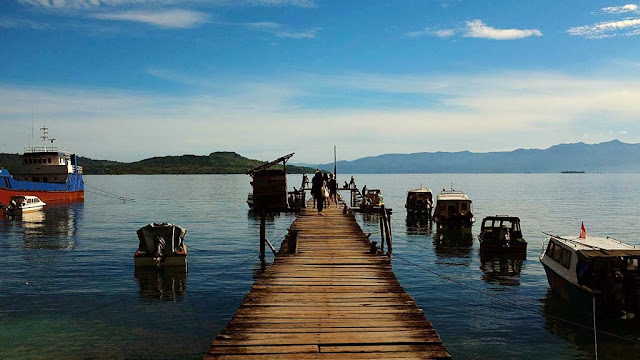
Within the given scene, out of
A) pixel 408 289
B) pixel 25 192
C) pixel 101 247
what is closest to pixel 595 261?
pixel 408 289

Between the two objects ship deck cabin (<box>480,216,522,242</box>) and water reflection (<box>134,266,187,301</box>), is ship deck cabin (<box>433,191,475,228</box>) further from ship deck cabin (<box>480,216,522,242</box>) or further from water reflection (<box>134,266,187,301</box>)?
water reflection (<box>134,266,187,301</box>)

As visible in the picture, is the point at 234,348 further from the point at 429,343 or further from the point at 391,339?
the point at 429,343

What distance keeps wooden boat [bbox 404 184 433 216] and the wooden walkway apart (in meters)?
52.8

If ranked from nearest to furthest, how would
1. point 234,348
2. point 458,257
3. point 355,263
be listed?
point 234,348 → point 355,263 → point 458,257

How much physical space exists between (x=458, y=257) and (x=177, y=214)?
172 ft

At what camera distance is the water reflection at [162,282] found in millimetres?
26859

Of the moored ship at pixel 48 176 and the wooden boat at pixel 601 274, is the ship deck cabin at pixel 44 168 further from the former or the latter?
the wooden boat at pixel 601 274

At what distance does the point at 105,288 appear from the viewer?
2822cm

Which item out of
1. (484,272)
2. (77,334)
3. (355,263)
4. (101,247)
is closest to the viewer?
(355,263)

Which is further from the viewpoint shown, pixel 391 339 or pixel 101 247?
pixel 101 247

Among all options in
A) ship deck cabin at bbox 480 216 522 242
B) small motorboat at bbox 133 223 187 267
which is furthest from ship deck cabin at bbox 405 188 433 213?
small motorboat at bbox 133 223 187 267

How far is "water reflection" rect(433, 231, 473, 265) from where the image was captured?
1645 inches

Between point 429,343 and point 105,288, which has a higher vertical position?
point 429,343

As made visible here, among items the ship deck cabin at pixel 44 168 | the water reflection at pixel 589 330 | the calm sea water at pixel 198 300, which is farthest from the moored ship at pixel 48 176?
the water reflection at pixel 589 330
